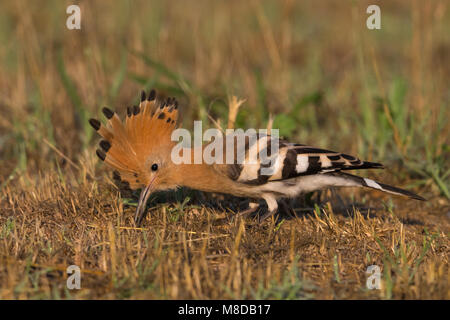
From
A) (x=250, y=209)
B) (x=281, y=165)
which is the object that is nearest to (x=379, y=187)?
(x=281, y=165)

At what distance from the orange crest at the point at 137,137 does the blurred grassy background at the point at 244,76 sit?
0.70 meters

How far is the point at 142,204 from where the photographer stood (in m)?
3.38

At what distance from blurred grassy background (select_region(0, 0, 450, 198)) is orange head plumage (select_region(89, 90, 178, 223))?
0.71 metres

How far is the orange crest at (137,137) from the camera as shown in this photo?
3.37m

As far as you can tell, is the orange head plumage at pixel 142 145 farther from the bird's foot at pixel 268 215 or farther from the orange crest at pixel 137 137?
the bird's foot at pixel 268 215

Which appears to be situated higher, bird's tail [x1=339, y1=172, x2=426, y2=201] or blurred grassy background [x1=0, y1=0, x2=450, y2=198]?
blurred grassy background [x1=0, y1=0, x2=450, y2=198]

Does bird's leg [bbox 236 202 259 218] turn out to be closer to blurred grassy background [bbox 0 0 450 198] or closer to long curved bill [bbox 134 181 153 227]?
long curved bill [bbox 134 181 153 227]

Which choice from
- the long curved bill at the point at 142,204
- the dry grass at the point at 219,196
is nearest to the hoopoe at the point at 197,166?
the long curved bill at the point at 142,204

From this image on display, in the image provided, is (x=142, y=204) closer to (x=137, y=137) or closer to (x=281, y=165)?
(x=137, y=137)

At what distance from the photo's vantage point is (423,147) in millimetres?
4691

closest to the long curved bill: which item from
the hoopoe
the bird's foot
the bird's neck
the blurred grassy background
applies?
the hoopoe

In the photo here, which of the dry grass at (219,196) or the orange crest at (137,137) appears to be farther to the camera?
the orange crest at (137,137)

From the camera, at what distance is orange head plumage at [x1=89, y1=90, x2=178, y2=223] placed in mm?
3367

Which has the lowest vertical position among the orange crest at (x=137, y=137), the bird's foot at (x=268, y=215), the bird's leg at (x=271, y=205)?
the bird's foot at (x=268, y=215)
